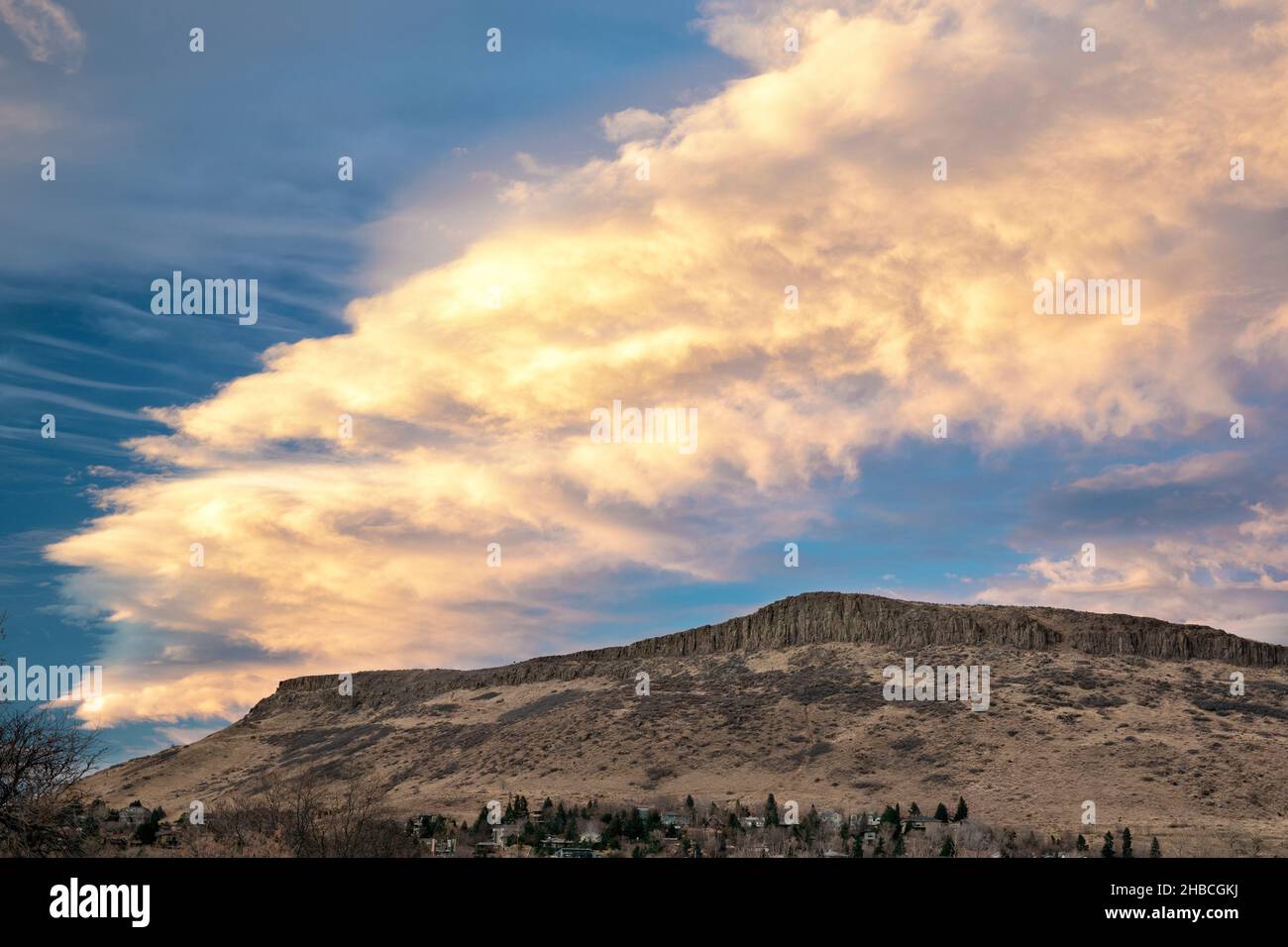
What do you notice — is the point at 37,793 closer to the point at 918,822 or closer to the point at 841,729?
the point at 918,822

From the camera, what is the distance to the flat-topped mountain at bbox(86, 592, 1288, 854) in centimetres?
6681

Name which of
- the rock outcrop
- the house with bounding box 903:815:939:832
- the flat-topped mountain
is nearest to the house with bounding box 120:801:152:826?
the flat-topped mountain

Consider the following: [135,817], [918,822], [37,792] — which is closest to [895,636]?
[918,822]

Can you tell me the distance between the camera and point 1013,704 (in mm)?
81688

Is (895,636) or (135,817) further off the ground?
(895,636)

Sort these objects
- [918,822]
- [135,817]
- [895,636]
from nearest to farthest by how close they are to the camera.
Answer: [918,822] → [135,817] → [895,636]

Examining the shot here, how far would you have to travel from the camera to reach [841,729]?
270 feet

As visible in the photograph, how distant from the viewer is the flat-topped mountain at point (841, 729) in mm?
66812

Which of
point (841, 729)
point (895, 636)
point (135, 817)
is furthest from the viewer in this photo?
point (895, 636)

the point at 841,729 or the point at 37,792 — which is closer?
the point at 37,792

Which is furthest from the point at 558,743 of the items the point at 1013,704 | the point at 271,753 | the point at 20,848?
the point at 20,848
